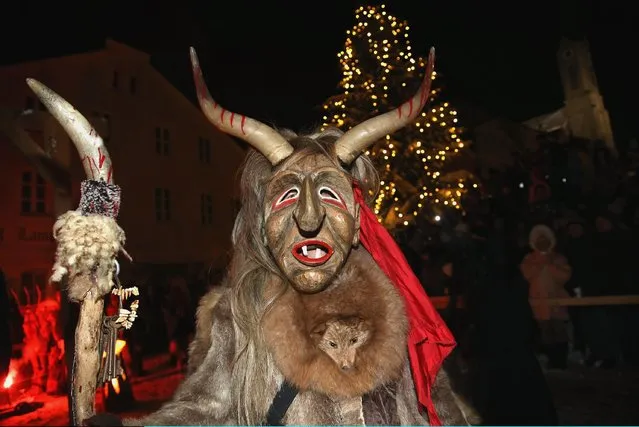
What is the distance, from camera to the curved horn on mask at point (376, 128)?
2342 millimetres

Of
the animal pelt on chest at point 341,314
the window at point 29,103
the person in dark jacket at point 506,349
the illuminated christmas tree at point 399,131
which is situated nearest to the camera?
the animal pelt on chest at point 341,314

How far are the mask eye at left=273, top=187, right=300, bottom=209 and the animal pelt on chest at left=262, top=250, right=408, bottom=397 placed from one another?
14.8 inches

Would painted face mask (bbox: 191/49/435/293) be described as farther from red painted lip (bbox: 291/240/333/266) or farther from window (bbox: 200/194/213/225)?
window (bbox: 200/194/213/225)

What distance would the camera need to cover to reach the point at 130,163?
809 cm

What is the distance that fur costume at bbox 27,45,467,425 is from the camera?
2.03m

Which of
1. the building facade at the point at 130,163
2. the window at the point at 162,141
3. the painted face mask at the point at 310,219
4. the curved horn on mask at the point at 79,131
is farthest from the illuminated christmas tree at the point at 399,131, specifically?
the curved horn on mask at the point at 79,131

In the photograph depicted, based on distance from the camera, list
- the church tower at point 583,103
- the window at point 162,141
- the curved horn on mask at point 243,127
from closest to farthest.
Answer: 1. the curved horn on mask at point 243,127
2. the window at point 162,141
3. the church tower at point 583,103

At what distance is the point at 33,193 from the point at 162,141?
7.55 meters

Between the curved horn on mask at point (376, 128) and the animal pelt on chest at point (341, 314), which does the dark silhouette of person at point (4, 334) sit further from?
the curved horn on mask at point (376, 128)

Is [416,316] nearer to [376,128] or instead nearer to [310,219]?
[310,219]

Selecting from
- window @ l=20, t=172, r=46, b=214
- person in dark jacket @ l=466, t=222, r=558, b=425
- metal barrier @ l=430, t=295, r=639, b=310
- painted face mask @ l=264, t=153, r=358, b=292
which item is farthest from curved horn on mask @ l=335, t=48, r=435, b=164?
metal barrier @ l=430, t=295, r=639, b=310

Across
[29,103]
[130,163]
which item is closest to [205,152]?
[130,163]

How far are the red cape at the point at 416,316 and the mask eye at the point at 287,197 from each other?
1.08 ft

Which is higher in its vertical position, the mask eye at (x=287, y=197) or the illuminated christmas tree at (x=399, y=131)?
the illuminated christmas tree at (x=399, y=131)
